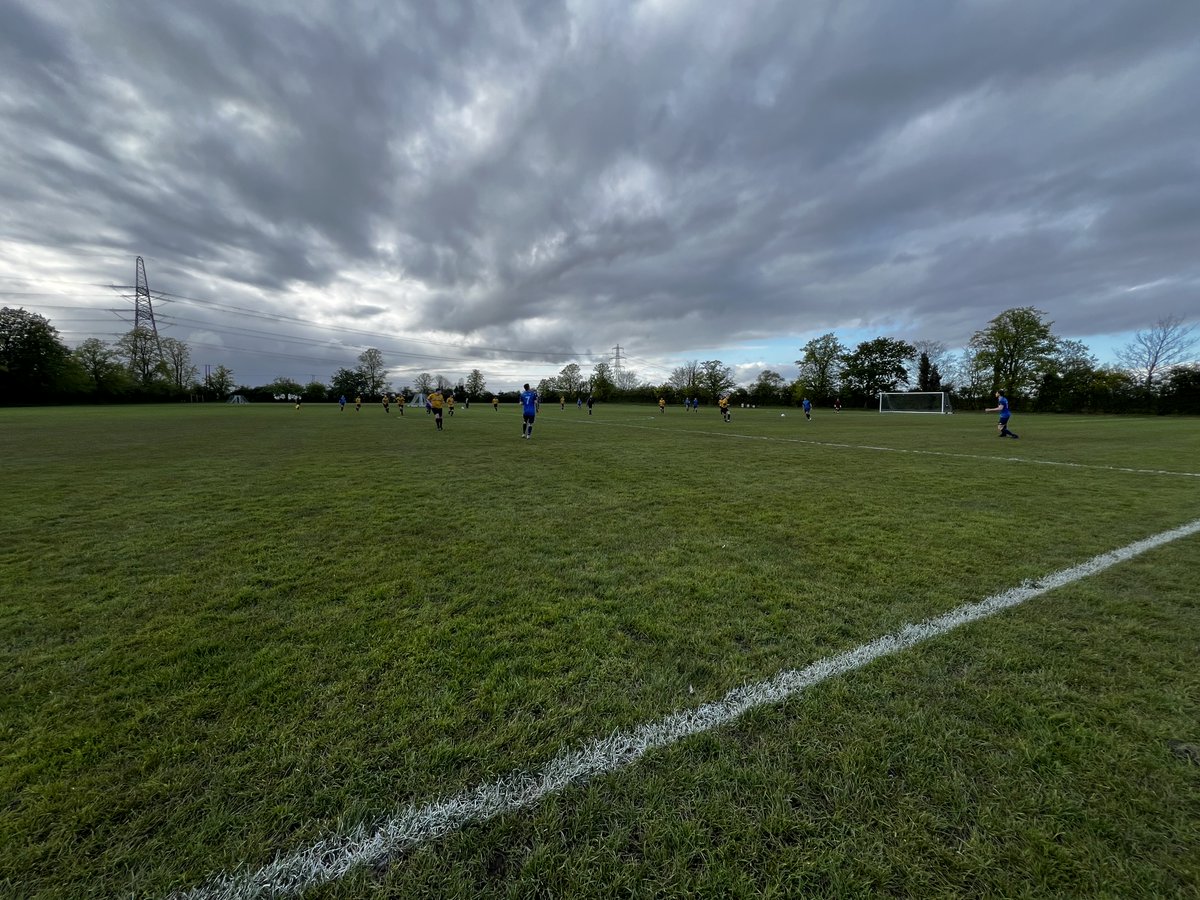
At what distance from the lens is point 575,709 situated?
8.04 feet

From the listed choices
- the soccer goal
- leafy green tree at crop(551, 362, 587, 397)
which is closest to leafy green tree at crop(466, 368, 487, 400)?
leafy green tree at crop(551, 362, 587, 397)

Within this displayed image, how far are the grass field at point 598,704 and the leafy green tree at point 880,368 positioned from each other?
272ft

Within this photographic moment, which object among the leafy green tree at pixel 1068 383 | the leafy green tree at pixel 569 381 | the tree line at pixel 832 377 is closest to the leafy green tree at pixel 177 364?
the tree line at pixel 832 377

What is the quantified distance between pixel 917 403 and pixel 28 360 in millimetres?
111927

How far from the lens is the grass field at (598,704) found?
1690 millimetres

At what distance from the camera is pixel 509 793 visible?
195 centimetres

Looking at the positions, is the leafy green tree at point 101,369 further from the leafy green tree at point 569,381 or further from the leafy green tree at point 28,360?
the leafy green tree at point 569,381

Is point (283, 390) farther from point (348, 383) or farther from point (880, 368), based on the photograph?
point (880, 368)

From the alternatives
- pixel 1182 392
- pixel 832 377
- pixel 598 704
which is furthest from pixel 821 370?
pixel 598 704

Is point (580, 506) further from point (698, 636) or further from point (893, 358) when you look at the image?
point (893, 358)

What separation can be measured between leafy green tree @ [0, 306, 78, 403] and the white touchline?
87684 millimetres

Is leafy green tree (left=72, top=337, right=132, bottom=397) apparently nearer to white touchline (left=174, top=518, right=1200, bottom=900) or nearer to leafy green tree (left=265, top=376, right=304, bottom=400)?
leafy green tree (left=265, top=376, right=304, bottom=400)

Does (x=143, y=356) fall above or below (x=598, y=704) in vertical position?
above

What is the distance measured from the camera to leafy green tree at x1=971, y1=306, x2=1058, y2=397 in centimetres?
5919
